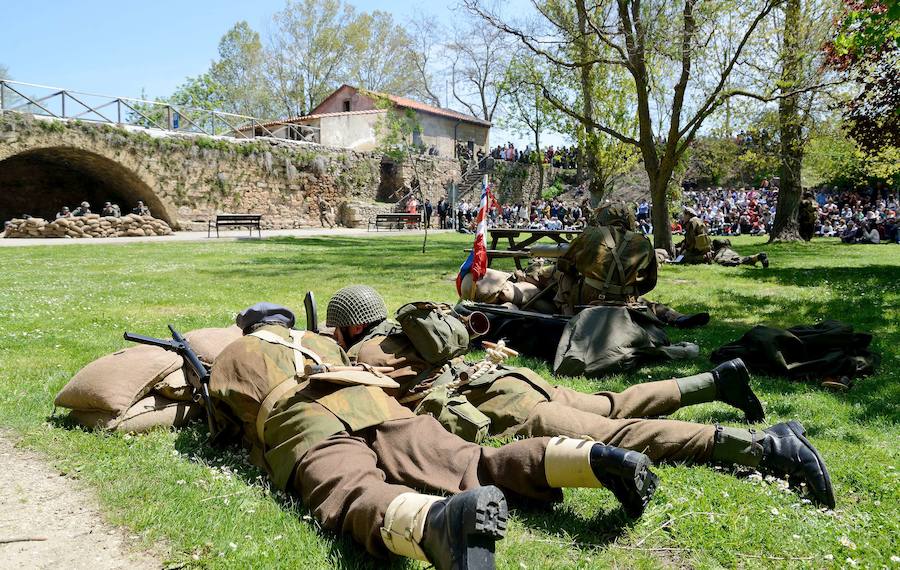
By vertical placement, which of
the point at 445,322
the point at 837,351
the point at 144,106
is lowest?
the point at 837,351

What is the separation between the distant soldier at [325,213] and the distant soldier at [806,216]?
876 inches

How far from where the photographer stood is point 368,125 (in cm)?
4338

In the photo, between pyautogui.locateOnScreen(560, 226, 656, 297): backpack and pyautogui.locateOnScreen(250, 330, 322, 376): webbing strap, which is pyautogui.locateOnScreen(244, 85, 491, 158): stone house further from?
pyautogui.locateOnScreen(250, 330, 322, 376): webbing strap

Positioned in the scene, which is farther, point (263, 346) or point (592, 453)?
point (263, 346)

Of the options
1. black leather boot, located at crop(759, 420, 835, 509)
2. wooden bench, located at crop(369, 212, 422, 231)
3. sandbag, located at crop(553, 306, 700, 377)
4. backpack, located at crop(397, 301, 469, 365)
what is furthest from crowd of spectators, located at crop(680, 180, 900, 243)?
backpack, located at crop(397, 301, 469, 365)

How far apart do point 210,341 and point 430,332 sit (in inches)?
71.1

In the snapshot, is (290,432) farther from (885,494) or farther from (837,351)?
(837,351)

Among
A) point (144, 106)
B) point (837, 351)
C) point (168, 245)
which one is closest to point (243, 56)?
point (144, 106)

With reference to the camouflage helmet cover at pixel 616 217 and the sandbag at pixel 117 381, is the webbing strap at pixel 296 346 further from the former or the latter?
the camouflage helmet cover at pixel 616 217

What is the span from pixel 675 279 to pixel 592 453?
10634 mm

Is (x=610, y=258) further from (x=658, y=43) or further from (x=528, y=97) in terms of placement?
(x=528, y=97)

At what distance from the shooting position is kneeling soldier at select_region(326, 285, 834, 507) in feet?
11.3

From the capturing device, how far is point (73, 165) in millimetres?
29141

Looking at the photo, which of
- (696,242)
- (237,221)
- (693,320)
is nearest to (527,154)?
(237,221)
